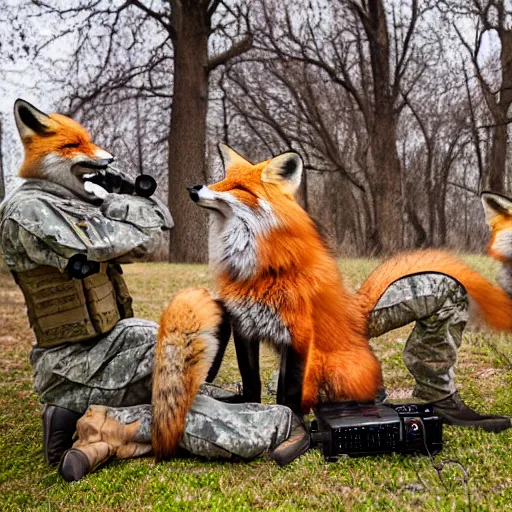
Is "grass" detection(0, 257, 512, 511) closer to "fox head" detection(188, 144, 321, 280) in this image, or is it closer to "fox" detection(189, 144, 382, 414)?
"fox" detection(189, 144, 382, 414)

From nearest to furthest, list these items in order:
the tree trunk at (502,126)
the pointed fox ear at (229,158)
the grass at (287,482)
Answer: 1. the grass at (287,482)
2. the pointed fox ear at (229,158)
3. the tree trunk at (502,126)

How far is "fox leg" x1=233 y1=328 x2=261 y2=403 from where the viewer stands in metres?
2.22

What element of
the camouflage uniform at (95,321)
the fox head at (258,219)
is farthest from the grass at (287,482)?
the fox head at (258,219)

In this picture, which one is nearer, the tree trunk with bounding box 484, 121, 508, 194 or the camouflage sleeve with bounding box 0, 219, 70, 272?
the camouflage sleeve with bounding box 0, 219, 70, 272

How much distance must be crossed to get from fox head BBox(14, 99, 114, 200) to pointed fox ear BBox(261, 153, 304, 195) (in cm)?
71

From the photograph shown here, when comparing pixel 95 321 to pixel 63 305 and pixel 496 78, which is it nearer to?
pixel 63 305

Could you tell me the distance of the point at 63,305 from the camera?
2.17m

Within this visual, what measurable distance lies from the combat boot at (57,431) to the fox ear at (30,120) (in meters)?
1.15

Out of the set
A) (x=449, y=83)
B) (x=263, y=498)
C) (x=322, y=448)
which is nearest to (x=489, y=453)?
(x=322, y=448)

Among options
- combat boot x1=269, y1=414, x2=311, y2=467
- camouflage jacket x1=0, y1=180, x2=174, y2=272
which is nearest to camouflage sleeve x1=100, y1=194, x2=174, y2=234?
camouflage jacket x1=0, y1=180, x2=174, y2=272

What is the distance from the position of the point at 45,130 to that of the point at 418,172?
2.68 m

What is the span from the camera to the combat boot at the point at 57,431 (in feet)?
7.24

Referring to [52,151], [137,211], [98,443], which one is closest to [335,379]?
[98,443]

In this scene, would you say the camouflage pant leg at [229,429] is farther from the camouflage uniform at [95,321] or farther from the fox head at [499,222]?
the fox head at [499,222]
